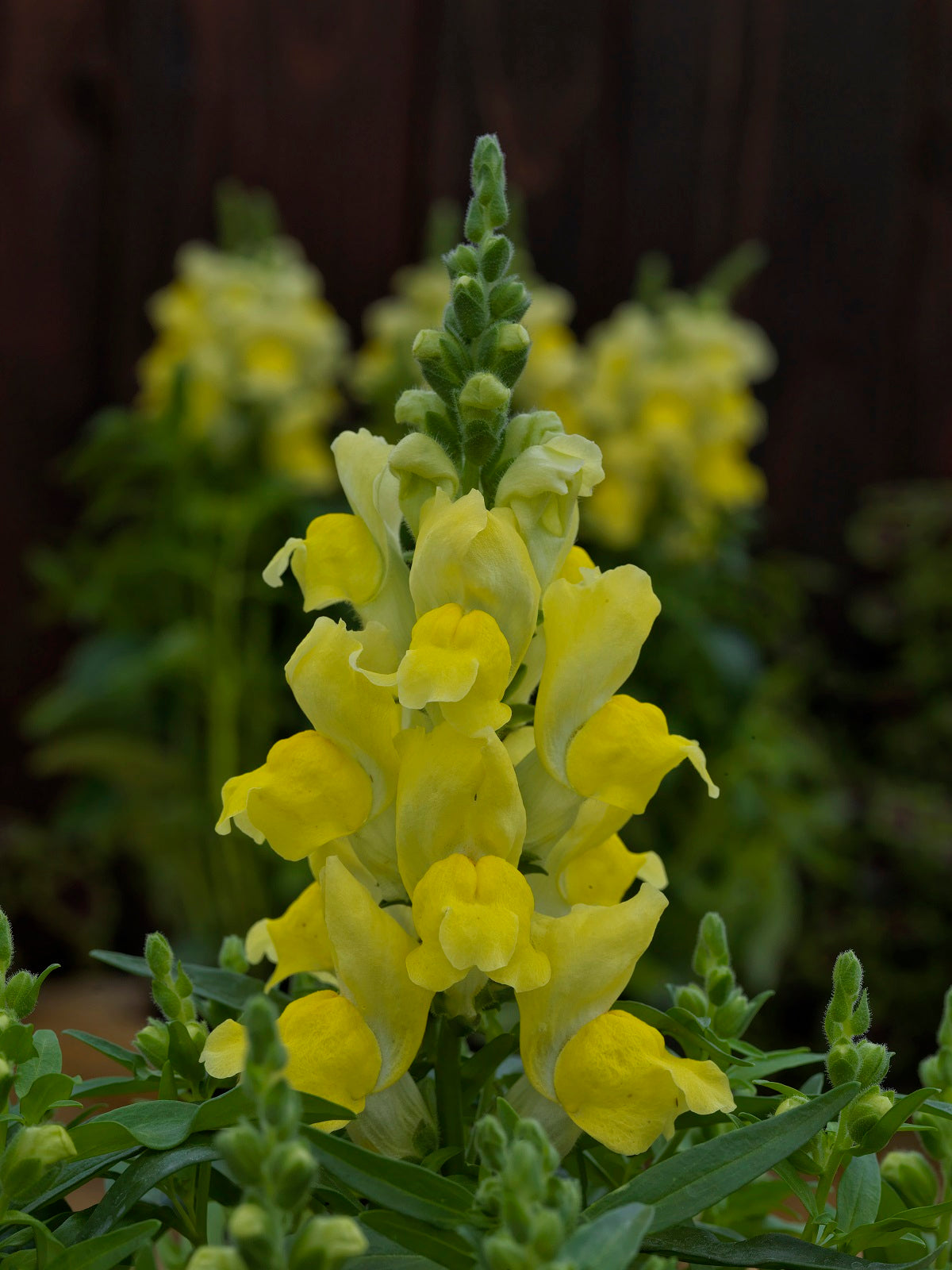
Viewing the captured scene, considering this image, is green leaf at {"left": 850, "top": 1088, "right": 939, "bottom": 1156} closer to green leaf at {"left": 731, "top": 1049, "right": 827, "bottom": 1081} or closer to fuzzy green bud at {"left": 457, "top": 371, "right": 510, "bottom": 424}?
green leaf at {"left": 731, "top": 1049, "right": 827, "bottom": 1081}

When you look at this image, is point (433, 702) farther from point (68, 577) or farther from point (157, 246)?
point (157, 246)

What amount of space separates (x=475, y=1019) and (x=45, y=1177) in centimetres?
14

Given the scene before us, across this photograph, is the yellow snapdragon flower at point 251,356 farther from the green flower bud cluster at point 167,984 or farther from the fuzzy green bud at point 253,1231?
the fuzzy green bud at point 253,1231

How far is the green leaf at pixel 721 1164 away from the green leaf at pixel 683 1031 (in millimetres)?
53

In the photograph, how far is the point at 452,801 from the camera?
1.41 ft

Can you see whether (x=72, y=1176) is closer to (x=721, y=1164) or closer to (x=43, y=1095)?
(x=43, y=1095)

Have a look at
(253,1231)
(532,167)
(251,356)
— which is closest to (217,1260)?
(253,1231)

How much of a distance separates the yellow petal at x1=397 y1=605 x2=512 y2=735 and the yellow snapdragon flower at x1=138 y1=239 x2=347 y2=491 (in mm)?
1373

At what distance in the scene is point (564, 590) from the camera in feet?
1.48

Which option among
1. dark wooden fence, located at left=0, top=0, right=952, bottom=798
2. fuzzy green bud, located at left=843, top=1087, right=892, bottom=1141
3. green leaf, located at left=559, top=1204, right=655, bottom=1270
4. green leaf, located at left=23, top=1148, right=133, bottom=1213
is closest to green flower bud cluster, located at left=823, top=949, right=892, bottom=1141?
fuzzy green bud, located at left=843, top=1087, right=892, bottom=1141

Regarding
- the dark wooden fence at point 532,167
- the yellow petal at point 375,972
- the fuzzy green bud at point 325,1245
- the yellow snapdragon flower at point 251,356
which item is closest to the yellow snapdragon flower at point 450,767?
the yellow petal at point 375,972

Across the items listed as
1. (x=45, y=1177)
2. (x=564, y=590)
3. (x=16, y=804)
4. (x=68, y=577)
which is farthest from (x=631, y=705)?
(x=16, y=804)

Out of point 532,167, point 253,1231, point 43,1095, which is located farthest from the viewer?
point 532,167

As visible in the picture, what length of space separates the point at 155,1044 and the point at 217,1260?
13 cm
